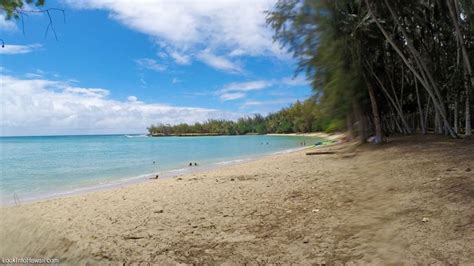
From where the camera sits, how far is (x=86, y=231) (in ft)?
17.5

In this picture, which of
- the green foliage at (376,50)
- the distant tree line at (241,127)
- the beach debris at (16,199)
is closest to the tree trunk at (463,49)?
the green foliage at (376,50)

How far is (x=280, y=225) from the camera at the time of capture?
15.7ft

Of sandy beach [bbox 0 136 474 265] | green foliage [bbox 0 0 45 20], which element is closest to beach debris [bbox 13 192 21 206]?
sandy beach [bbox 0 136 474 265]

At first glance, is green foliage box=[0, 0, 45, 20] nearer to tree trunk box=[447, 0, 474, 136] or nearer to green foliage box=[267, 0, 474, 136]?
green foliage box=[267, 0, 474, 136]

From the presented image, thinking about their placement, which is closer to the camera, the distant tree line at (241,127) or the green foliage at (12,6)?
the green foliage at (12,6)

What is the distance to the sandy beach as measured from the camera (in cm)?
360

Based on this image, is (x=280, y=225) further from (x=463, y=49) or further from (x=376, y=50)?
(x=376, y=50)

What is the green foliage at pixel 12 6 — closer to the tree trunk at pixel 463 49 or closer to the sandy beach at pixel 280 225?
the sandy beach at pixel 280 225

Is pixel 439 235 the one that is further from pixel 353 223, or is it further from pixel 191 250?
pixel 191 250

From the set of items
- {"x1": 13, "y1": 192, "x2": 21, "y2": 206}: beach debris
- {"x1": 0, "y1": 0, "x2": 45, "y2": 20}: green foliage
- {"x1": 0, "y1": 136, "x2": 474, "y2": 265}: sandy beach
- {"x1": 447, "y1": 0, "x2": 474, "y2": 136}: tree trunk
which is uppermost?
{"x1": 447, "y1": 0, "x2": 474, "y2": 136}: tree trunk

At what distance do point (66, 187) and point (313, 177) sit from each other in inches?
365

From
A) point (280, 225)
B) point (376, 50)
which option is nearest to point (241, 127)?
point (376, 50)

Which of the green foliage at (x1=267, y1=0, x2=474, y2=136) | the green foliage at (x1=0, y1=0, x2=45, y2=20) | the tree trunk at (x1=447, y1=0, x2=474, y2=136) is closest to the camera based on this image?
the green foliage at (x1=0, y1=0, x2=45, y2=20)

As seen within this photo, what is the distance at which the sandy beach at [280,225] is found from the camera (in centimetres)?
360
